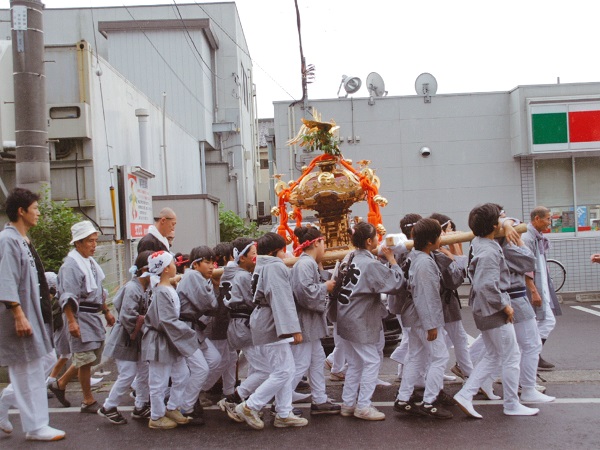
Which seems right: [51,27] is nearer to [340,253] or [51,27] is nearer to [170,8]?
[170,8]

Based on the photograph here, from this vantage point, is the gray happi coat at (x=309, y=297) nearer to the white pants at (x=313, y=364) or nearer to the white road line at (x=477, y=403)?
the white pants at (x=313, y=364)

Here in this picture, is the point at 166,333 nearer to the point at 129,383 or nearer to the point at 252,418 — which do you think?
the point at 129,383

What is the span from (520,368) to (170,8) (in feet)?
66.4

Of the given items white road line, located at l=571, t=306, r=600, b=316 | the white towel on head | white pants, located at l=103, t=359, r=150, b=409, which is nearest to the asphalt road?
white pants, located at l=103, t=359, r=150, b=409

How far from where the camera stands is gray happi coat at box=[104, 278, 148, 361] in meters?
5.58

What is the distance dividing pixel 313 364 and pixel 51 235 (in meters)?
3.87

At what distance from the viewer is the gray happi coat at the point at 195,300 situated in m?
5.68

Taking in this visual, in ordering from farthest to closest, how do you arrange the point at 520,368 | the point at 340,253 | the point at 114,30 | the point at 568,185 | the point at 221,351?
1. the point at 114,30
2. the point at 568,185
3. the point at 340,253
4. the point at 221,351
5. the point at 520,368

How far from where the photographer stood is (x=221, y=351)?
6.05m

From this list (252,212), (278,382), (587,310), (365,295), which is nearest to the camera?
(278,382)

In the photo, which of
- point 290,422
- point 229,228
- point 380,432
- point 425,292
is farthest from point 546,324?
point 229,228

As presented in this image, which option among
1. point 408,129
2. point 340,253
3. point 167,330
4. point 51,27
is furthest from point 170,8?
→ point 167,330

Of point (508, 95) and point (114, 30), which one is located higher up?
point (114, 30)

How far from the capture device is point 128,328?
219 inches
